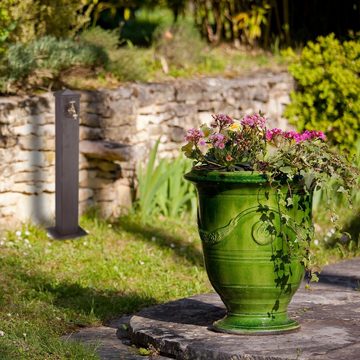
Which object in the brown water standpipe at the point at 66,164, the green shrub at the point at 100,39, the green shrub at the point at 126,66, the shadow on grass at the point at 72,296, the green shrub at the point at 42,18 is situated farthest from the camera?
the green shrub at the point at 100,39

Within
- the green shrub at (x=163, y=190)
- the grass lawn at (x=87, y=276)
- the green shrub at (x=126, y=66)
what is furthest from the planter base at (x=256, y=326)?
the green shrub at (x=126, y=66)

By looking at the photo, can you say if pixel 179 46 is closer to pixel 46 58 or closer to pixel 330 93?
pixel 330 93

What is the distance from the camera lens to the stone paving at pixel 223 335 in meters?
4.88

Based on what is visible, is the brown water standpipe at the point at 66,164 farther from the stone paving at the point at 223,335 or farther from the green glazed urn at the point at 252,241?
the green glazed urn at the point at 252,241

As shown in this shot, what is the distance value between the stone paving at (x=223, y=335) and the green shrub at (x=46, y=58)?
2632 millimetres

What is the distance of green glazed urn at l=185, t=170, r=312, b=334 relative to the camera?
507 centimetres

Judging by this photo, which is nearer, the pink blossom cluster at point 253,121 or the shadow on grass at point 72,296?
the pink blossom cluster at point 253,121

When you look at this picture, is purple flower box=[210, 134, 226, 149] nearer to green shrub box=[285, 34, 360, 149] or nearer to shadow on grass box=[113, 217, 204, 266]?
shadow on grass box=[113, 217, 204, 266]

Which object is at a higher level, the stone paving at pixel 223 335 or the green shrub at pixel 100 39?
the green shrub at pixel 100 39

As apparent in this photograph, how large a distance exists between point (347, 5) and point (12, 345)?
802cm

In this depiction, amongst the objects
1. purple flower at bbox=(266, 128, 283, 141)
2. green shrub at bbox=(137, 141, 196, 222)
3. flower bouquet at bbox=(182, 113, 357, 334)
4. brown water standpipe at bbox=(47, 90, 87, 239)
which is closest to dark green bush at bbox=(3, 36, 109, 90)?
brown water standpipe at bbox=(47, 90, 87, 239)

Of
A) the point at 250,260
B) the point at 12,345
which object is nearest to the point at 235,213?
the point at 250,260

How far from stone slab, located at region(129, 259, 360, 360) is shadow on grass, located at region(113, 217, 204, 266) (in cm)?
149

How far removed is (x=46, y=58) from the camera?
8.32 m
